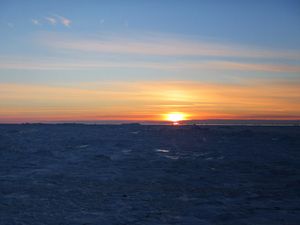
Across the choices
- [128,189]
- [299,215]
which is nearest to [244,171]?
[128,189]

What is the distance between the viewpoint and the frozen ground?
13047mm

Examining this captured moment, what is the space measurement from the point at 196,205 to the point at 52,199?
5185mm

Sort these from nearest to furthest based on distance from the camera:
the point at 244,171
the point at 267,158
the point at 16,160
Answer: the point at 244,171 → the point at 16,160 → the point at 267,158

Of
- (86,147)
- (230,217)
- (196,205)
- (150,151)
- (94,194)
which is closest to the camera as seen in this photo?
(230,217)

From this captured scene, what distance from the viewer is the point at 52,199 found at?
15219 millimetres

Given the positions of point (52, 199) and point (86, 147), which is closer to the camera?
point (52, 199)

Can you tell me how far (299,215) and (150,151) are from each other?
18424 mm

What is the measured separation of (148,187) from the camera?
17.7 metres

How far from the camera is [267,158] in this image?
2742 centimetres

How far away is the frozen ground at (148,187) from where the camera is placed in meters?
13.0

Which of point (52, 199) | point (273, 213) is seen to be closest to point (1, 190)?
point (52, 199)

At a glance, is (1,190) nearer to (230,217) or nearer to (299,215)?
(230,217)

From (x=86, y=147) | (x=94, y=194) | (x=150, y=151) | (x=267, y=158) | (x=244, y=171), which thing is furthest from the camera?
(x=86, y=147)

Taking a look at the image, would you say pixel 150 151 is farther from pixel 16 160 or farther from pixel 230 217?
pixel 230 217
